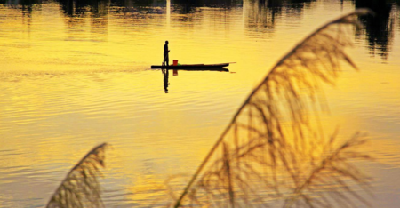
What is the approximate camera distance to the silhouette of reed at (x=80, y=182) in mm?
2701

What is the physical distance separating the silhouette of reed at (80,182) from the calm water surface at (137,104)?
1341 cm

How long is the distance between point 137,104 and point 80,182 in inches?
1072

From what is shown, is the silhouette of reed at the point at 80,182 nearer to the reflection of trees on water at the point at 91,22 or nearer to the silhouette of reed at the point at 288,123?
the silhouette of reed at the point at 288,123

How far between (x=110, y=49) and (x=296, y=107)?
50.2 m

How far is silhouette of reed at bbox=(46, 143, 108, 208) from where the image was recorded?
8.86 feet

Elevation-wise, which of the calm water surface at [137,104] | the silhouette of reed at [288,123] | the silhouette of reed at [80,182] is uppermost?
the silhouette of reed at [288,123]

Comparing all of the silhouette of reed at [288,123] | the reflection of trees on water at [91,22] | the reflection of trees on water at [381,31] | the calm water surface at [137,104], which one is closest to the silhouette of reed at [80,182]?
the silhouette of reed at [288,123]

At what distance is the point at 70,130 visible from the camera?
79.3ft

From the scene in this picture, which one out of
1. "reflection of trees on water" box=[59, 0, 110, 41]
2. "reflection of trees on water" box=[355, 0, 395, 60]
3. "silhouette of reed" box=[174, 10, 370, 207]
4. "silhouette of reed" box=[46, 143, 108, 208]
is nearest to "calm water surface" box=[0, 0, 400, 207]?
"reflection of trees on water" box=[355, 0, 395, 60]

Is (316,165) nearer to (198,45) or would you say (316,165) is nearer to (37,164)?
(37,164)

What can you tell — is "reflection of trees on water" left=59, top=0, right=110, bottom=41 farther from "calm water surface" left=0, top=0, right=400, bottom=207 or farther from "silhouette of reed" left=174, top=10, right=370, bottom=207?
"silhouette of reed" left=174, top=10, right=370, bottom=207

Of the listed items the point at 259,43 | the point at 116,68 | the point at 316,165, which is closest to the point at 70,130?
the point at 116,68

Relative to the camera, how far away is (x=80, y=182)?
8.97 feet

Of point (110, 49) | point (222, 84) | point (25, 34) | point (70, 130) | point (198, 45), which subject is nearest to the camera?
point (70, 130)
